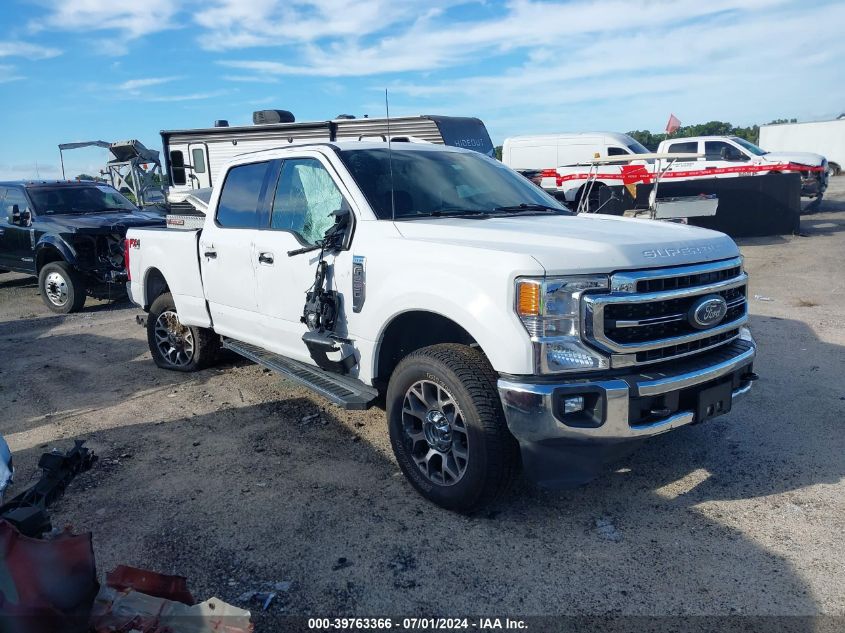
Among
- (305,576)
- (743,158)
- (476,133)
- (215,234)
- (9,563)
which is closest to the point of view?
(9,563)

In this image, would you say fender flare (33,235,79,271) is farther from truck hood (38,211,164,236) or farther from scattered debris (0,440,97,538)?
scattered debris (0,440,97,538)

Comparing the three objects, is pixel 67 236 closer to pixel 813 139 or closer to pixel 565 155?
pixel 565 155

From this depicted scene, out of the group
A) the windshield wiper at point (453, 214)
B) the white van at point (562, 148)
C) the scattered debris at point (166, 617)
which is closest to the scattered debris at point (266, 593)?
the scattered debris at point (166, 617)

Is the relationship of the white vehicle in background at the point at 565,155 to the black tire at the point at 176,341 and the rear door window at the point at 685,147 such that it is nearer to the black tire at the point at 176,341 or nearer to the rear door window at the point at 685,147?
the rear door window at the point at 685,147

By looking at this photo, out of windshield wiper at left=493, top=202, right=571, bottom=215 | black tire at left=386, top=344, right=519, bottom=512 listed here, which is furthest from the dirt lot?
windshield wiper at left=493, top=202, right=571, bottom=215

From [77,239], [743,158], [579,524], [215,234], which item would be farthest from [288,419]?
[743,158]

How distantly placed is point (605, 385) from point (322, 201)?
2.34 m

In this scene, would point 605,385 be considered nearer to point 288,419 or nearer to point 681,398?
point 681,398

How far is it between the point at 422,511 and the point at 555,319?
138cm

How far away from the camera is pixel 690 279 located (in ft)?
11.5

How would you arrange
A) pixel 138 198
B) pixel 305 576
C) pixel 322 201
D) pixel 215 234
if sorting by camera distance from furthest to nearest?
pixel 138 198, pixel 215 234, pixel 322 201, pixel 305 576

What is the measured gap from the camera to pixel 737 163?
659 inches

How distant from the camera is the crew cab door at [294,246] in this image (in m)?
4.48

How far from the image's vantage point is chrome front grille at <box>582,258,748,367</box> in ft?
10.5
